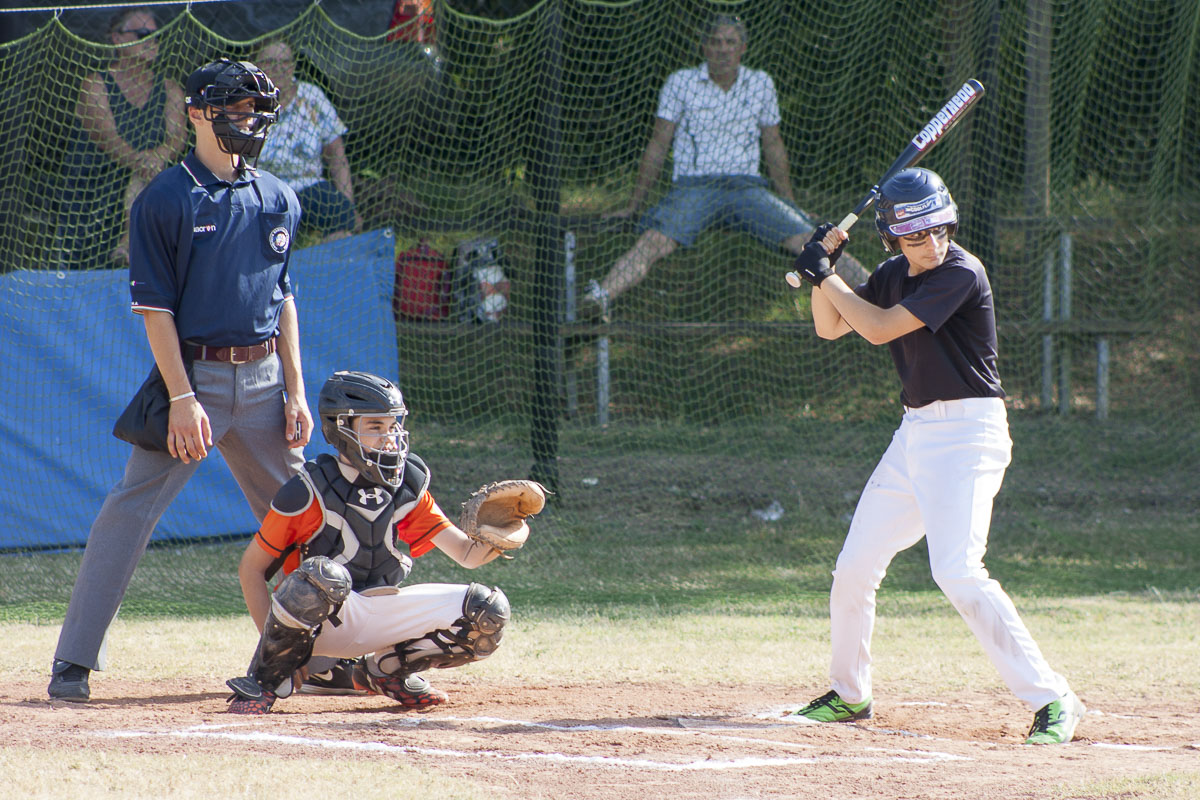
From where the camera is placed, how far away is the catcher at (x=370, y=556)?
4.36 metres

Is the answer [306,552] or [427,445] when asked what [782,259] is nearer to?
[427,445]

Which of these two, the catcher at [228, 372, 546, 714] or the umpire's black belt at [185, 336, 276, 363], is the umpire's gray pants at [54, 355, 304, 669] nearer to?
the umpire's black belt at [185, 336, 276, 363]

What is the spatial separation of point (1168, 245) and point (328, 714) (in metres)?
10.3

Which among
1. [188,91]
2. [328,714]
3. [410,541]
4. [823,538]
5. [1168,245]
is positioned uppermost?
[188,91]

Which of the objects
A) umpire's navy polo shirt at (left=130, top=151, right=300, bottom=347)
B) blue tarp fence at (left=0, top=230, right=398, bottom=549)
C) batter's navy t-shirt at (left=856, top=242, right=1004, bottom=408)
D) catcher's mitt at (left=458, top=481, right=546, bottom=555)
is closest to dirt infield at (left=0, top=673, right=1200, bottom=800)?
catcher's mitt at (left=458, top=481, right=546, bottom=555)

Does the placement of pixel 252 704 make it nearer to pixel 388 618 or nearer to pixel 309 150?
pixel 388 618

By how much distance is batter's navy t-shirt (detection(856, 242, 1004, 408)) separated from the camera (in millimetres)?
4328

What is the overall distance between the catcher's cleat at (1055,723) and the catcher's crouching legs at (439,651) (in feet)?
5.90

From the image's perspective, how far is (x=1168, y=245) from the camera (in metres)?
12.1

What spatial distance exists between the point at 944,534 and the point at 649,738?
1.19 meters

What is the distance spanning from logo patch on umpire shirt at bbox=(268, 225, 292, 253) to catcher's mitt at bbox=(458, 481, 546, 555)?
1139 mm

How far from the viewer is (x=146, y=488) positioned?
4.55m

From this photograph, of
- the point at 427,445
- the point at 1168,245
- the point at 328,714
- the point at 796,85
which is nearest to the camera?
the point at 328,714

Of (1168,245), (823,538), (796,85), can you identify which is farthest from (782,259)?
(1168,245)
